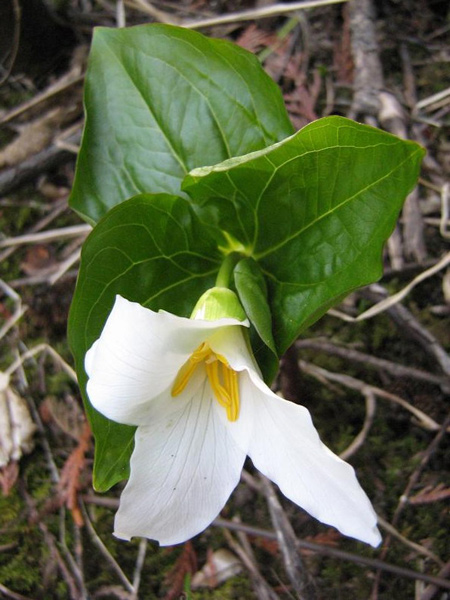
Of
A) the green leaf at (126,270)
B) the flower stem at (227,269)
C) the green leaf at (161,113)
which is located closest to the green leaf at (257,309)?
the flower stem at (227,269)

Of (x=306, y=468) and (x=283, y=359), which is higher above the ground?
(x=306, y=468)

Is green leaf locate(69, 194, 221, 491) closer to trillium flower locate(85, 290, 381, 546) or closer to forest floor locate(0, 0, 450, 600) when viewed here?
trillium flower locate(85, 290, 381, 546)

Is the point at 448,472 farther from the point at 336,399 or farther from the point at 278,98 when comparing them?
the point at 278,98

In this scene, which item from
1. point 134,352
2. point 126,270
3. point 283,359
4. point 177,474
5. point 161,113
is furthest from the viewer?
point 283,359

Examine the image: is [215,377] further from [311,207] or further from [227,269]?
[311,207]

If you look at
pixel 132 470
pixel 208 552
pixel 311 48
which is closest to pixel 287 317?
pixel 132 470

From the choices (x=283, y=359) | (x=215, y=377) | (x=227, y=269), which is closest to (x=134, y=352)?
(x=215, y=377)
